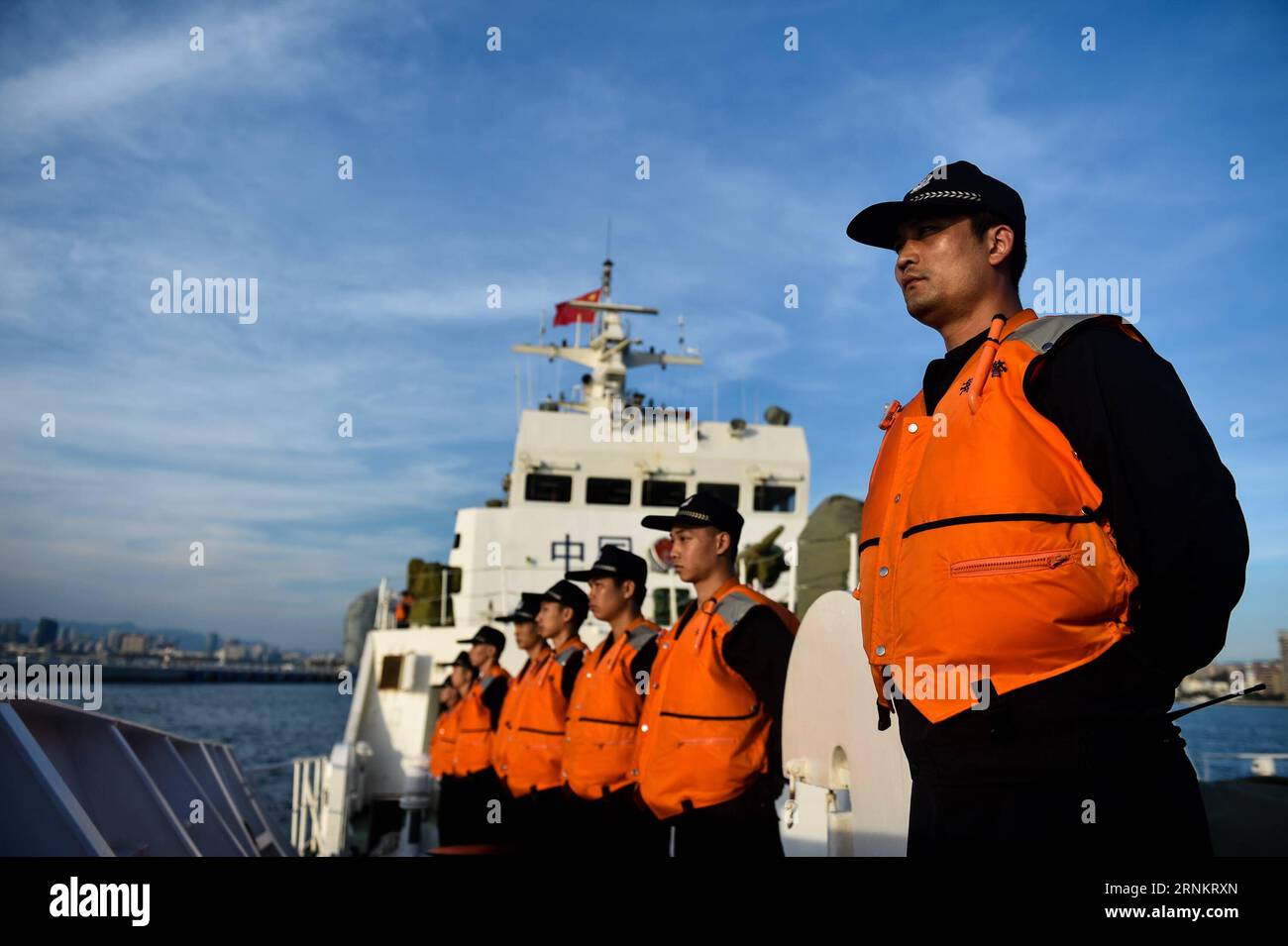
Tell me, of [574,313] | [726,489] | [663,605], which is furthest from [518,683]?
[574,313]

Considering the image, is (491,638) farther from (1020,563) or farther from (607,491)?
(1020,563)

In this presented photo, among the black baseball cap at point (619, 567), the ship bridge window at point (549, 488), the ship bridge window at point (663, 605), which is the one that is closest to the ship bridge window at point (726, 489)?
the ship bridge window at point (549, 488)

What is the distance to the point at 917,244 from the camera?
2012 millimetres

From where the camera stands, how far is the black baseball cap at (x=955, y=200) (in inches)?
75.0

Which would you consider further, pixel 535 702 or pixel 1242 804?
pixel 535 702

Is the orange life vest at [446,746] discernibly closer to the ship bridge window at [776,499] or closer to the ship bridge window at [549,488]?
the ship bridge window at [549,488]

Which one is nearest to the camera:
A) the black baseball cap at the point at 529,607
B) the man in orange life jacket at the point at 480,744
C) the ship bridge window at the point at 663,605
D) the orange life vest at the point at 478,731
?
the black baseball cap at the point at 529,607

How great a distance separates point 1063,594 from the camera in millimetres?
1596

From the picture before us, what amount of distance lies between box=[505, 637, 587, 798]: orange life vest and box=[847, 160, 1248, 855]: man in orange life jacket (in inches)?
183

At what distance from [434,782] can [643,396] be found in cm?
723

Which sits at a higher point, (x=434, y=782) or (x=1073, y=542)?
(x=1073, y=542)

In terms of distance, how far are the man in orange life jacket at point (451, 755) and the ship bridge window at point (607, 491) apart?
12.2 ft

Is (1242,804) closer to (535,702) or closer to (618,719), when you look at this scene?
(618,719)
